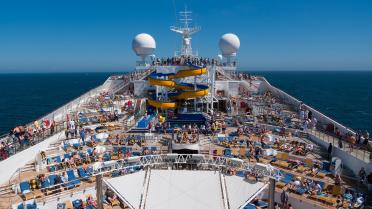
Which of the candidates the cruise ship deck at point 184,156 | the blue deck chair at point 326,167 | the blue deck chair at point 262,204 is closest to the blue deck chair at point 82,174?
the cruise ship deck at point 184,156

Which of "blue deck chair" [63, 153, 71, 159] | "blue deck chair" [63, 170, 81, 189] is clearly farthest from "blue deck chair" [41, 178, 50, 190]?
"blue deck chair" [63, 153, 71, 159]

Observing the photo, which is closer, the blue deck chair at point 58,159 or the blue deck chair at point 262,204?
the blue deck chair at point 262,204

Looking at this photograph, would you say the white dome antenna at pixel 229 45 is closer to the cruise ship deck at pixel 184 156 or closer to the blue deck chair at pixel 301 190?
the cruise ship deck at pixel 184 156

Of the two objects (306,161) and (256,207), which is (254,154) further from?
(256,207)

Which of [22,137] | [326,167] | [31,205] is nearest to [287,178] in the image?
[326,167]

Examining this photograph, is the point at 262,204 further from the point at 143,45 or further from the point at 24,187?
the point at 143,45
